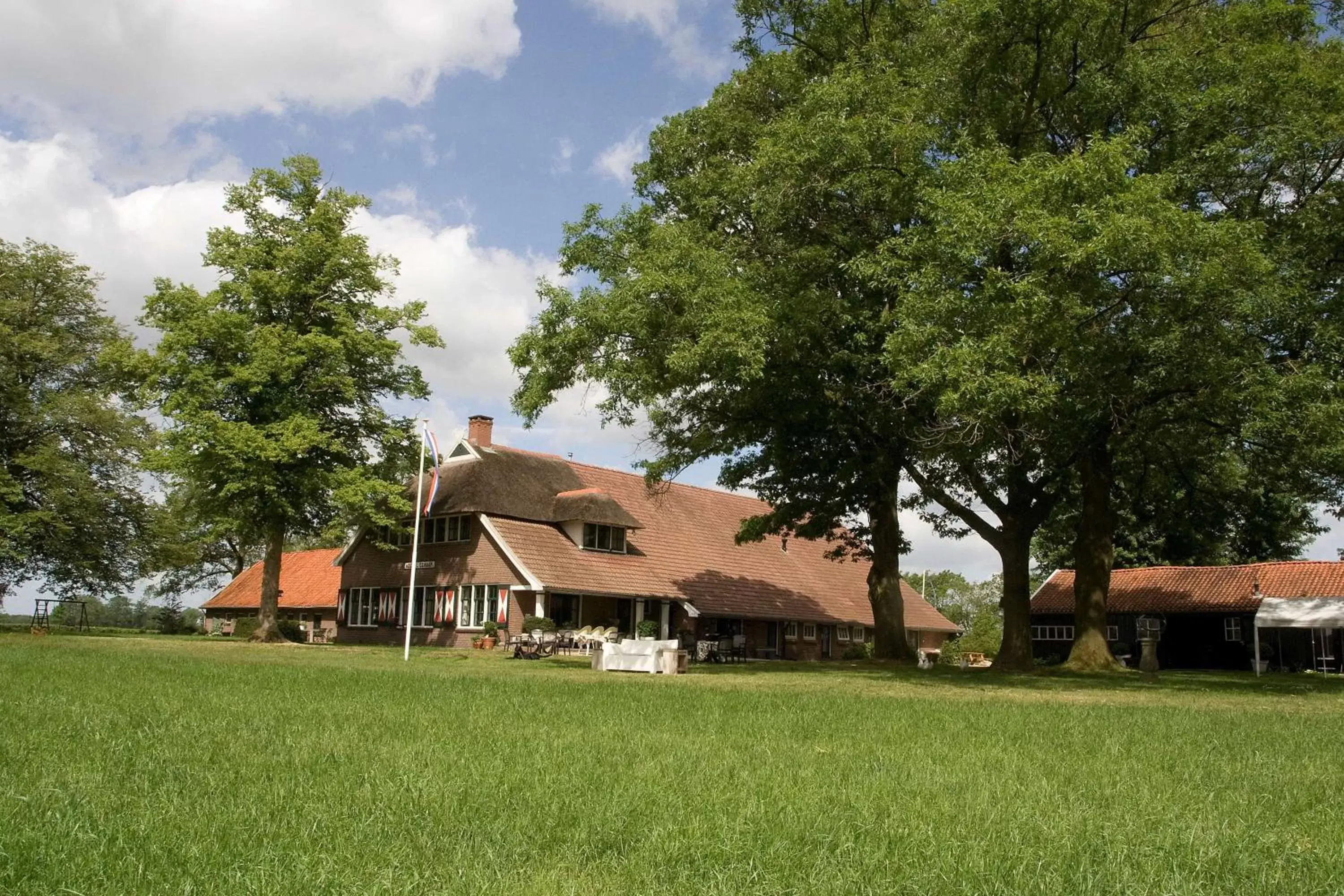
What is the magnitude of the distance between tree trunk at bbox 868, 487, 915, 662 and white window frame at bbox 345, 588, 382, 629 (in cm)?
2281

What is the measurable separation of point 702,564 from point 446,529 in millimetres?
10939

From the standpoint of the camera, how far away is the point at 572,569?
4031cm

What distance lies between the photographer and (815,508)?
2920cm

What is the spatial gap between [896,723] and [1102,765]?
3.06 metres

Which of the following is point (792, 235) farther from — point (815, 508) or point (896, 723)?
point (896, 723)

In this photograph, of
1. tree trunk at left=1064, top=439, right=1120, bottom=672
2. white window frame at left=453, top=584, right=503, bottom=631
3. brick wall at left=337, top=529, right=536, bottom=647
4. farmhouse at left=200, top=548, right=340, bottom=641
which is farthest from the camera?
farmhouse at left=200, top=548, right=340, bottom=641

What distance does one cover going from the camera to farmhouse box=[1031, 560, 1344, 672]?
141 feet

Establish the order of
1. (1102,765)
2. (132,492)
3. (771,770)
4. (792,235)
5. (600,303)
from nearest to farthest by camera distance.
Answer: (771,770), (1102,765), (600,303), (792,235), (132,492)

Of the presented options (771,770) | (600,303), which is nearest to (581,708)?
(771,770)

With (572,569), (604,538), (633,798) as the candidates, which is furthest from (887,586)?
(633,798)

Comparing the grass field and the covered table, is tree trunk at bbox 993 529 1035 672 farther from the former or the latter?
the grass field

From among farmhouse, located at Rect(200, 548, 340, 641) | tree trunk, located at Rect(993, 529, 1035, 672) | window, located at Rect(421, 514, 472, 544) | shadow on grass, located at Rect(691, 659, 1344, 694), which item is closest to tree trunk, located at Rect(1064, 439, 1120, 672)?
shadow on grass, located at Rect(691, 659, 1344, 694)

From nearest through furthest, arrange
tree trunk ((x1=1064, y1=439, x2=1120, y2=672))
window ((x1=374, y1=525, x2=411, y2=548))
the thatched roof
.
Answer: tree trunk ((x1=1064, y1=439, x2=1120, y2=672)) < the thatched roof < window ((x1=374, y1=525, x2=411, y2=548))

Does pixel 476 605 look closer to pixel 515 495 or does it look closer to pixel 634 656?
pixel 515 495
